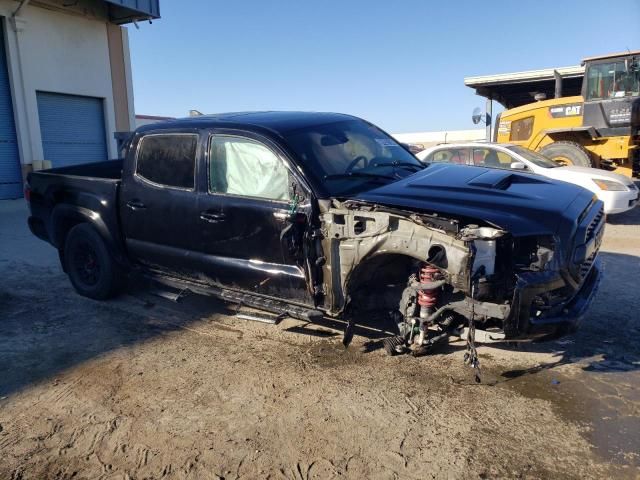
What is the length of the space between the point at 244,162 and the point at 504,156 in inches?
258

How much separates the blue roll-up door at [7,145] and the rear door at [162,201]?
10788 mm

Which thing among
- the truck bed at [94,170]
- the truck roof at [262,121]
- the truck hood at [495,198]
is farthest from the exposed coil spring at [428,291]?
the truck bed at [94,170]

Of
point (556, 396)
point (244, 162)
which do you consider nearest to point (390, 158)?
point (244, 162)

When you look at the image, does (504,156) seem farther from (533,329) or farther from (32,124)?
(32,124)

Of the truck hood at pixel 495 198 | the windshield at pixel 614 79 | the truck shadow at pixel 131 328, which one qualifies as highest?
the windshield at pixel 614 79

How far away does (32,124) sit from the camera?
44.2 ft

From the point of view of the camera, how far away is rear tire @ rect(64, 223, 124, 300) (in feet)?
17.0

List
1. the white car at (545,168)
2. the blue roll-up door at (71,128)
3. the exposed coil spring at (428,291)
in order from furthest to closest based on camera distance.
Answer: the blue roll-up door at (71,128) < the white car at (545,168) < the exposed coil spring at (428,291)

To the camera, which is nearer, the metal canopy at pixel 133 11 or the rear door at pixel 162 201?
the rear door at pixel 162 201

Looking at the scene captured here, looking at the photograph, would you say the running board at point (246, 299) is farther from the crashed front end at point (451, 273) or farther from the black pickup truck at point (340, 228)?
the crashed front end at point (451, 273)

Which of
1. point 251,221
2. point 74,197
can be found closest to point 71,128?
point 74,197

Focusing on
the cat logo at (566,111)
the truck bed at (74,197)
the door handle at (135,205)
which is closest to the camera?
the door handle at (135,205)

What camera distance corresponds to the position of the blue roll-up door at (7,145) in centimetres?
1301

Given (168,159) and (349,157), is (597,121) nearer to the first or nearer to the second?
(349,157)
